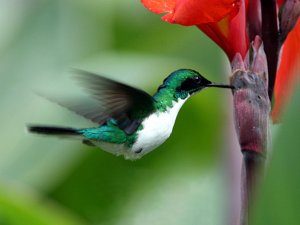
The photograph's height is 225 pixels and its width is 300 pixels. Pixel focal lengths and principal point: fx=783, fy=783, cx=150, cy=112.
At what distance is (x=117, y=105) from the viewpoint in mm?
1227

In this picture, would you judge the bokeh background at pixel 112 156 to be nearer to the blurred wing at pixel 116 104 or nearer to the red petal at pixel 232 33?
the blurred wing at pixel 116 104

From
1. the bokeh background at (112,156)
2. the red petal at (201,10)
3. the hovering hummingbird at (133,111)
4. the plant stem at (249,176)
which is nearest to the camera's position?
the plant stem at (249,176)

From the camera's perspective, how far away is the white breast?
1123mm

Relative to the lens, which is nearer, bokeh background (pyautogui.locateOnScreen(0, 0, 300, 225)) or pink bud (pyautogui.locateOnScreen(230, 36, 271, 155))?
pink bud (pyautogui.locateOnScreen(230, 36, 271, 155))

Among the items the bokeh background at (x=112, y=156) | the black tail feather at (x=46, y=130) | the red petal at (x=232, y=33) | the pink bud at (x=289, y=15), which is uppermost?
the pink bud at (x=289, y=15)

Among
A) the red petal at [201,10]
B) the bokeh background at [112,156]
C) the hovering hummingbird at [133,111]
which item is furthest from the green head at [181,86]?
the bokeh background at [112,156]

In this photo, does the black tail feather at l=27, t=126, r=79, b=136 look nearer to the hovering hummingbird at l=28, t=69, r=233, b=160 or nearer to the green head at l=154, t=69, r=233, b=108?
the hovering hummingbird at l=28, t=69, r=233, b=160

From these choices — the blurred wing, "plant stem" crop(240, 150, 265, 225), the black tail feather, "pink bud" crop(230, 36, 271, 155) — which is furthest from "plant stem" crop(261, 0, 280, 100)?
the black tail feather

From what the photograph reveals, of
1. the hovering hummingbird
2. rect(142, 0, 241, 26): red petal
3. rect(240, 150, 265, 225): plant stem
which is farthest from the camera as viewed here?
the hovering hummingbird

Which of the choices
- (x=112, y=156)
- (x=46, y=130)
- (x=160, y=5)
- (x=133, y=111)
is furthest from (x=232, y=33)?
(x=112, y=156)

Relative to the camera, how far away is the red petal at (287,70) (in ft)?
3.96

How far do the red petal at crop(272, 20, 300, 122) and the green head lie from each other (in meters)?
0.13

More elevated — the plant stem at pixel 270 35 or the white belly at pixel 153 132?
the plant stem at pixel 270 35

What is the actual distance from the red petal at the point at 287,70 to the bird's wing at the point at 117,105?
20 centimetres
